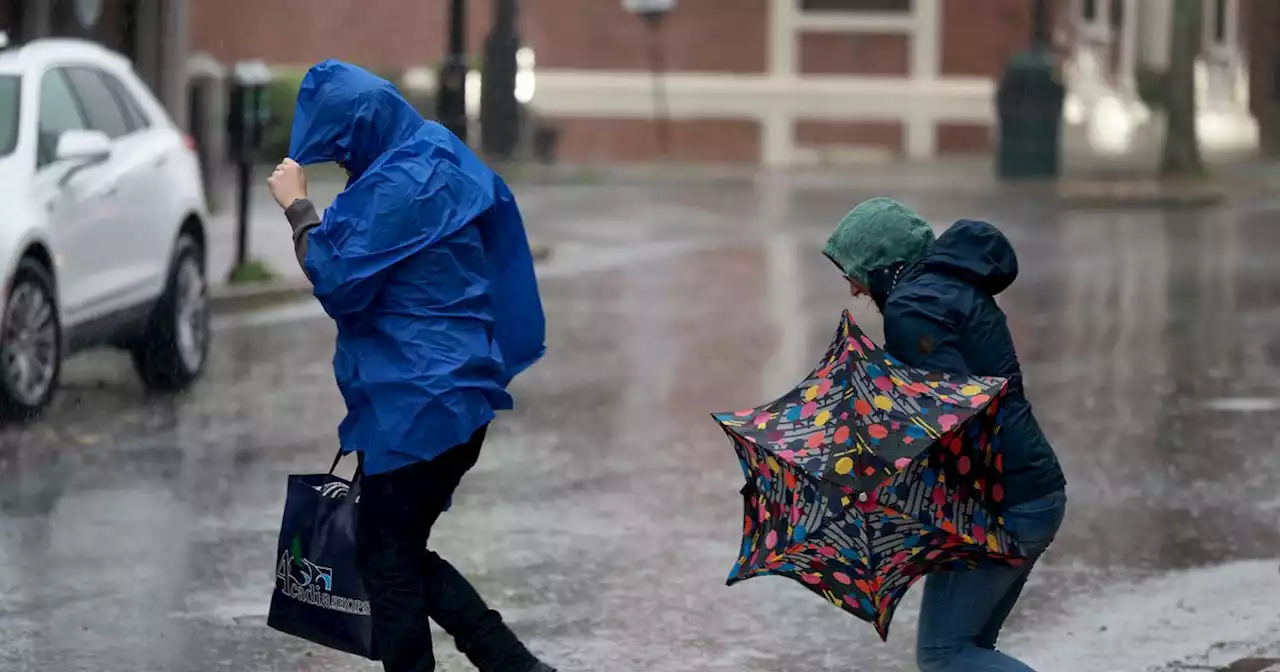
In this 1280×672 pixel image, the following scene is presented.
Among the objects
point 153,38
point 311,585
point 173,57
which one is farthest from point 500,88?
point 311,585

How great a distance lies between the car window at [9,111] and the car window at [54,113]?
126 millimetres

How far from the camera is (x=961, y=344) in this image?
4.93m

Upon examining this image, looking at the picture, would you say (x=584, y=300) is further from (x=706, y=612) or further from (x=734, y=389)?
(x=706, y=612)

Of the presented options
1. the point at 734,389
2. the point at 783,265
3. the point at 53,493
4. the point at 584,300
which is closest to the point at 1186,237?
the point at 783,265

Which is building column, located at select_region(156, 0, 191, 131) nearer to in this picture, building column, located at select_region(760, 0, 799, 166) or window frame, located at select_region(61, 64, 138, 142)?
window frame, located at select_region(61, 64, 138, 142)

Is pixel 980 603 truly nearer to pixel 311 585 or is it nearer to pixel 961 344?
pixel 961 344

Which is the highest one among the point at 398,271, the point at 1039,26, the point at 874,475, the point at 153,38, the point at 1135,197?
the point at 398,271

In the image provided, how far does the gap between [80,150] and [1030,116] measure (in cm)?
1787

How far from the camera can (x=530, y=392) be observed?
11.9 meters

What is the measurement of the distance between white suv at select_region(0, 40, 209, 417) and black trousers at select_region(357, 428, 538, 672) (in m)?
5.11

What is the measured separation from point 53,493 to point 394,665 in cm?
400

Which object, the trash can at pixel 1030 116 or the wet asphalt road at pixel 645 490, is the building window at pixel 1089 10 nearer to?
the trash can at pixel 1030 116

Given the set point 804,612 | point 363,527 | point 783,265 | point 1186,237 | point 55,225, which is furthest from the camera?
point 1186,237

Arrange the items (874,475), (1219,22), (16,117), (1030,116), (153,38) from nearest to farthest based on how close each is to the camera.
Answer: (874,475) → (16,117) → (153,38) → (1030,116) → (1219,22)
